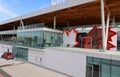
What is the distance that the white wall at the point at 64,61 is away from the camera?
1588 centimetres

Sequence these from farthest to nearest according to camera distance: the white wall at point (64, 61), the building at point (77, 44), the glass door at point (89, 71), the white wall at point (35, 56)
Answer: the white wall at point (35, 56) < the white wall at point (64, 61) < the glass door at point (89, 71) < the building at point (77, 44)

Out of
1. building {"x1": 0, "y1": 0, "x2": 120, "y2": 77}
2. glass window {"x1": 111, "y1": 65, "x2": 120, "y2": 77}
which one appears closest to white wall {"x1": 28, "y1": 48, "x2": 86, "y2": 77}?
building {"x1": 0, "y1": 0, "x2": 120, "y2": 77}

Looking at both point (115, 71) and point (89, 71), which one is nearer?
point (115, 71)

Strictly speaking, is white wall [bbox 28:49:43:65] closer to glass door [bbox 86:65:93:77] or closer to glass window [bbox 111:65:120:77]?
glass door [bbox 86:65:93:77]

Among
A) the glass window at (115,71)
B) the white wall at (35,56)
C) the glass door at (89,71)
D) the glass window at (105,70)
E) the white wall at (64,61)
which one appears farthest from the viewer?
the white wall at (35,56)

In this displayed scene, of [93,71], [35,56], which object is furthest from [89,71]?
[35,56]

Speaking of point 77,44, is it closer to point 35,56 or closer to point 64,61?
A: point 64,61

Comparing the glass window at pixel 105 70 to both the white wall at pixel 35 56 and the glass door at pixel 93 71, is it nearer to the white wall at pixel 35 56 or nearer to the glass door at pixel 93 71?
the glass door at pixel 93 71

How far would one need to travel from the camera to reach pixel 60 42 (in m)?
26.7

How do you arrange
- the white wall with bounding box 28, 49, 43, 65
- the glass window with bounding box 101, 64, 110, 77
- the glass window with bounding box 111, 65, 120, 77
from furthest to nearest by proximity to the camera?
the white wall with bounding box 28, 49, 43, 65 < the glass window with bounding box 101, 64, 110, 77 < the glass window with bounding box 111, 65, 120, 77

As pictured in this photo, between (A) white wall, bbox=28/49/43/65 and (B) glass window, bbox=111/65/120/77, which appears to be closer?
(B) glass window, bbox=111/65/120/77

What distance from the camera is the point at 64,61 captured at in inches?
716

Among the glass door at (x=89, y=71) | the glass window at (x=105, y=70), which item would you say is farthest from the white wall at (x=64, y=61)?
the glass window at (x=105, y=70)

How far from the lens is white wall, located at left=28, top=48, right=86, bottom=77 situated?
1588cm
